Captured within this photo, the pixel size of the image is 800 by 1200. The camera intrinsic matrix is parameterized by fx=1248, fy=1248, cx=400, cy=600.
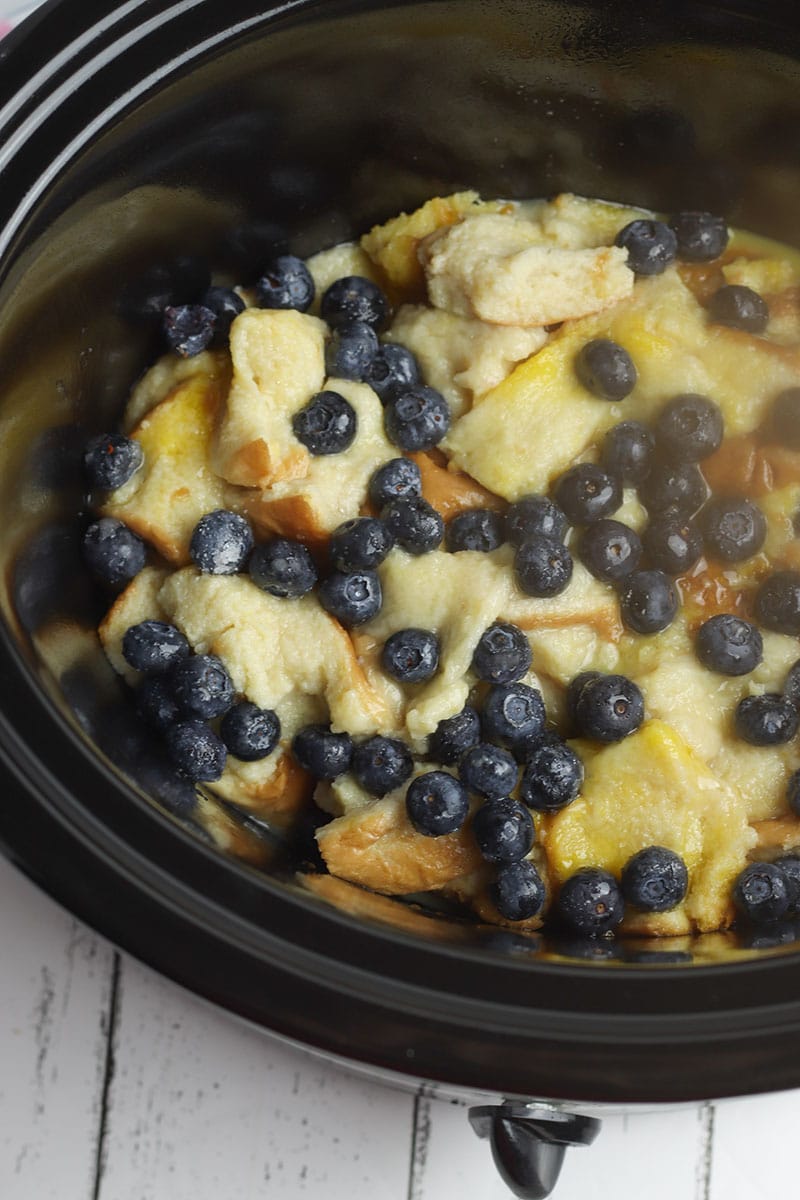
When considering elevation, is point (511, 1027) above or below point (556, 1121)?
above

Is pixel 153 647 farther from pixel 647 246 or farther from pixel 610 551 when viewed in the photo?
pixel 647 246

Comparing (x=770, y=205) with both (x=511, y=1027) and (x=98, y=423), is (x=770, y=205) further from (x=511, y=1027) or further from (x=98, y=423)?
(x=511, y=1027)

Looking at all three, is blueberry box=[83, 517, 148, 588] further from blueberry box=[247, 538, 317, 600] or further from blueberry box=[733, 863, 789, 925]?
blueberry box=[733, 863, 789, 925]

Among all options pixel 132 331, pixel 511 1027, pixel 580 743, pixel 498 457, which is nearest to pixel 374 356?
pixel 498 457

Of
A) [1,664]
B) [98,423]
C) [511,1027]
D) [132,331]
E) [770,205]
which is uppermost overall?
[770,205]

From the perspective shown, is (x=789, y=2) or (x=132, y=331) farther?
(x=132, y=331)

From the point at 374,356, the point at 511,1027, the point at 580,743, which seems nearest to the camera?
the point at 511,1027

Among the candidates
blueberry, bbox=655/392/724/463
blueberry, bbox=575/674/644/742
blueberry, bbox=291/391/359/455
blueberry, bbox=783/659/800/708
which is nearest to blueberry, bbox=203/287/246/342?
blueberry, bbox=291/391/359/455
